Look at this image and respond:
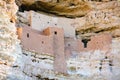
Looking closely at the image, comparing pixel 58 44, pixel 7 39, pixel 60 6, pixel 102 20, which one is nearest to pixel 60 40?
pixel 58 44

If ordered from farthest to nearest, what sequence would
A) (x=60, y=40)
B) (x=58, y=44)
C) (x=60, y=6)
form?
1. (x=60, y=6)
2. (x=60, y=40)
3. (x=58, y=44)

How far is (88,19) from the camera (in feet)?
58.4

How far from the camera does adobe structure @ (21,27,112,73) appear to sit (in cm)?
1512

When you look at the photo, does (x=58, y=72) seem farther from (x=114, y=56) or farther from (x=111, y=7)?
(x=111, y=7)

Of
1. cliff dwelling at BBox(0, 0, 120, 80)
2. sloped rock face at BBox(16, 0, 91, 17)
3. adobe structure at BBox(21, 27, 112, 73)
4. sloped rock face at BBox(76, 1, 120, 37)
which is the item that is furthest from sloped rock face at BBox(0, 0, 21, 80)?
sloped rock face at BBox(76, 1, 120, 37)

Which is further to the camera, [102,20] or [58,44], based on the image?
[102,20]

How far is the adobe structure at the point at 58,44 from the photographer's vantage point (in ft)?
49.6

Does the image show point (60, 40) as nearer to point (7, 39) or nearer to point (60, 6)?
point (60, 6)

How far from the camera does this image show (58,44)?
16.1 m

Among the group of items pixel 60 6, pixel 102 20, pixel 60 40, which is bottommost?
pixel 60 40

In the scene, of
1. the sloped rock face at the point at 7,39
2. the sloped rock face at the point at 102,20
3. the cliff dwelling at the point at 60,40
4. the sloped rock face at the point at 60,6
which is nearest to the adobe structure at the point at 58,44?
the cliff dwelling at the point at 60,40

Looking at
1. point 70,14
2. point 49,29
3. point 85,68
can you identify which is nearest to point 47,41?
point 49,29

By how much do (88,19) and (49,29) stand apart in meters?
2.48

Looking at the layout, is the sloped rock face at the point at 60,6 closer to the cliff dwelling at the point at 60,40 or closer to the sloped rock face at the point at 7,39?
the cliff dwelling at the point at 60,40
